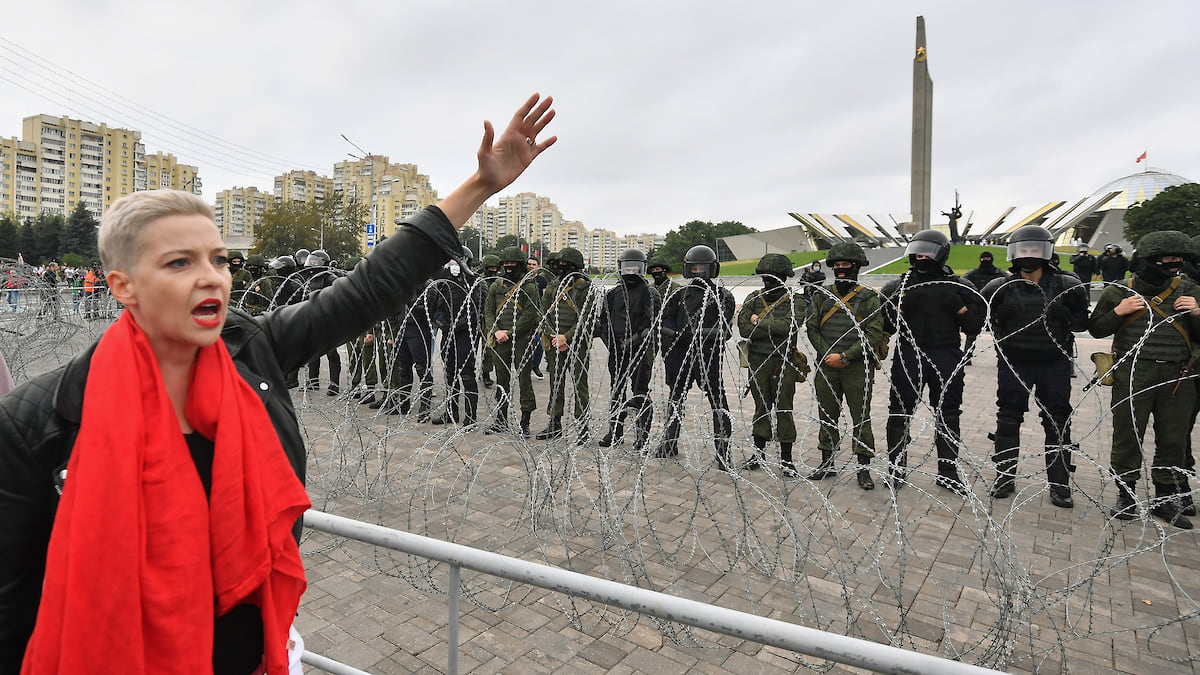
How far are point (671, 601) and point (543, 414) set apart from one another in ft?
25.7

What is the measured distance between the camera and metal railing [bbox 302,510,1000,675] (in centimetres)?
137

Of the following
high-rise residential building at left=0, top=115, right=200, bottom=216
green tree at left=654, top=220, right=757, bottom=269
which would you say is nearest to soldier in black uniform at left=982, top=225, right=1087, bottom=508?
green tree at left=654, top=220, right=757, bottom=269

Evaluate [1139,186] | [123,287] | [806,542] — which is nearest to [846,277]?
[806,542]

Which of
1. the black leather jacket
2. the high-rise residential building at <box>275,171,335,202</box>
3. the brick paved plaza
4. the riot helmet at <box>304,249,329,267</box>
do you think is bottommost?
the brick paved plaza

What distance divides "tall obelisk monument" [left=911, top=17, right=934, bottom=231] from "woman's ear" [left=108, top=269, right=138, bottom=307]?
Answer: 56.8 meters

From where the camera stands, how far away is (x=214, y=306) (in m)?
1.29

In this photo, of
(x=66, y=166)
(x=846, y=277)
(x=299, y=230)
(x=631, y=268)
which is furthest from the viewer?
(x=66, y=166)

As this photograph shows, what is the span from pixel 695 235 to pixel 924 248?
96302 mm

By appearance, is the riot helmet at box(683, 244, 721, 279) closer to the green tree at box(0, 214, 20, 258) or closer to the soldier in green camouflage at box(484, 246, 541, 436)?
the soldier in green camouflage at box(484, 246, 541, 436)

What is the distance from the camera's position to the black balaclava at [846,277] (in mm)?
6234

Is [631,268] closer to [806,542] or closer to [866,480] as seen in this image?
[866,480]

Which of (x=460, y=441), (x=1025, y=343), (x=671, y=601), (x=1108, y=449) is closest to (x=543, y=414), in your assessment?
(x=460, y=441)

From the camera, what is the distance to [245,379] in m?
1.43

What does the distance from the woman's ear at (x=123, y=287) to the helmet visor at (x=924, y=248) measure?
20.3 ft
